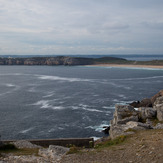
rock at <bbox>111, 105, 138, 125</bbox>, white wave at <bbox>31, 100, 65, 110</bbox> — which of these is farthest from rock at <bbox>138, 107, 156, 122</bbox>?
white wave at <bbox>31, 100, 65, 110</bbox>

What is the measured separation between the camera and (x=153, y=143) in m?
13.6

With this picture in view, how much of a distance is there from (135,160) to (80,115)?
2693cm

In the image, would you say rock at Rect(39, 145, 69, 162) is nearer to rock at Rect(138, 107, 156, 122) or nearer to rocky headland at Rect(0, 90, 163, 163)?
rocky headland at Rect(0, 90, 163, 163)

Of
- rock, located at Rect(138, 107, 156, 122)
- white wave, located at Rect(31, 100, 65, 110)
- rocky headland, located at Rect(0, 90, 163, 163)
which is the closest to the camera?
rocky headland, located at Rect(0, 90, 163, 163)

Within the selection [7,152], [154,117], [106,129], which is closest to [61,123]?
[106,129]

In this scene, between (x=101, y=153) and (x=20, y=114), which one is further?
(x=20, y=114)

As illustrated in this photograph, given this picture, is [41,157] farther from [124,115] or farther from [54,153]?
[124,115]

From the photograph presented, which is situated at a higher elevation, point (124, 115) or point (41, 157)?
point (124, 115)

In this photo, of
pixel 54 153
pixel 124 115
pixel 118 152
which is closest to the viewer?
pixel 118 152

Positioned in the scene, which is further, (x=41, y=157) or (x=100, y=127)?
(x=100, y=127)

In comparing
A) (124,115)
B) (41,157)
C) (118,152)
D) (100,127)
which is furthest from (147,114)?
(41,157)

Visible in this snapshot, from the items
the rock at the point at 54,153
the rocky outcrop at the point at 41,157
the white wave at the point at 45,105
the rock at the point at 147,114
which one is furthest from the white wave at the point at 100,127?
the rocky outcrop at the point at 41,157

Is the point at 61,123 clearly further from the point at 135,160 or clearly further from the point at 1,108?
the point at 135,160

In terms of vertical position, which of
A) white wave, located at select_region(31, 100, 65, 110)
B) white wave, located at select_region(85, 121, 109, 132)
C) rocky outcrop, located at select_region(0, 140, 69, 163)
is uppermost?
rocky outcrop, located at select_region(0, 140, 69, 163)
